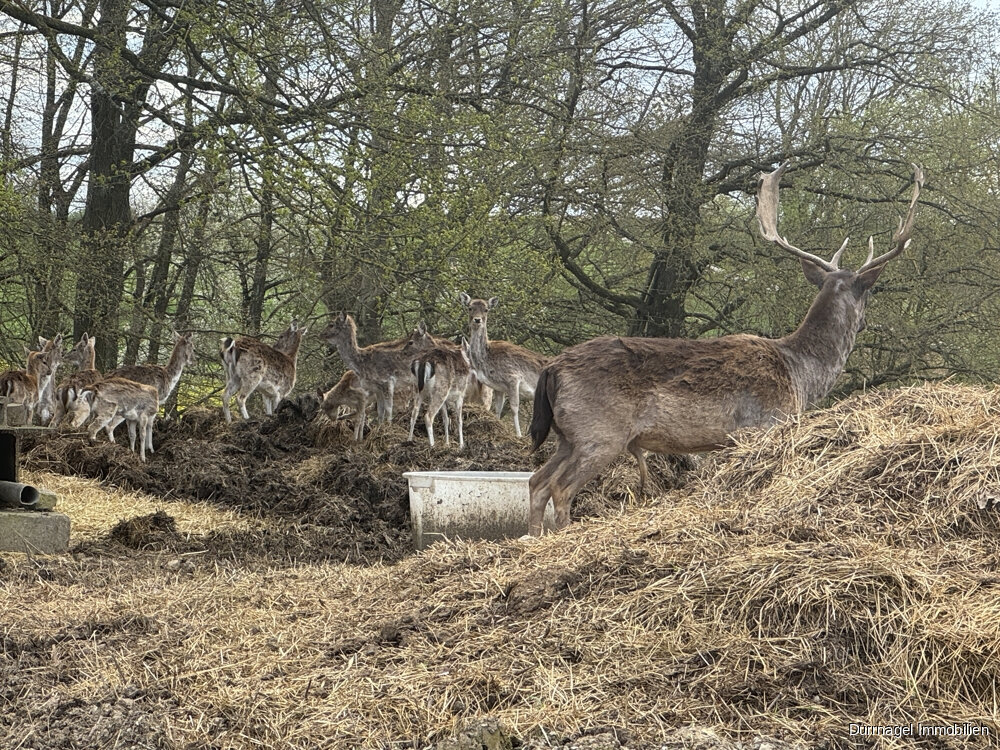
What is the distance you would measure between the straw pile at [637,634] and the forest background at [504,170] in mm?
6152

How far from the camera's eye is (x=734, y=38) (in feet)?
56.3

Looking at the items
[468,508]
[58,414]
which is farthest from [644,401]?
[58,414]

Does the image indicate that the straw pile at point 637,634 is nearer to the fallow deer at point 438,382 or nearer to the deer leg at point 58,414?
the fallow deer at point 438,382

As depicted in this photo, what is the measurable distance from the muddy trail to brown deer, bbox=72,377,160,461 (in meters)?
0.36

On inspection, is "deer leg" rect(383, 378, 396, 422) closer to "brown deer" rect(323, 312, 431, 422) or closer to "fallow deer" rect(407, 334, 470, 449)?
"brown deer" rect(323, 312, 431, 422)

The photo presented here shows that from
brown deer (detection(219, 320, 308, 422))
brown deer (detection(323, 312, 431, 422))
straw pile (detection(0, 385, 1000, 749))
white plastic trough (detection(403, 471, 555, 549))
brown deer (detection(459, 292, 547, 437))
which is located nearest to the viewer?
straw pile (detection(0, 385, 1000, 749))

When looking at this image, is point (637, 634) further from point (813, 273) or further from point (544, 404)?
point (813, 273)

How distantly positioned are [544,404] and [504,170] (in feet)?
22.4

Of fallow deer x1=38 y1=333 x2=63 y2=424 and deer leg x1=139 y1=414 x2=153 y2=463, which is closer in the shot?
deer leg x1=139 y1=414 x2=153 y2=463

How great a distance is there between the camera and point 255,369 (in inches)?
584

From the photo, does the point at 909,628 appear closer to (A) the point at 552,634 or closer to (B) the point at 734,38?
(A) the point at 552,634

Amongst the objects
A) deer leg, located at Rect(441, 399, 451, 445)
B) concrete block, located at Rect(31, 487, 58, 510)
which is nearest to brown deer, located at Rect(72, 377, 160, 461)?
deer leg, located at Rect(441, 399, 451, 445)

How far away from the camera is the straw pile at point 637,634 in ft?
12.8

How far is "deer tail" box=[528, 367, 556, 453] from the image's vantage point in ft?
24.2
